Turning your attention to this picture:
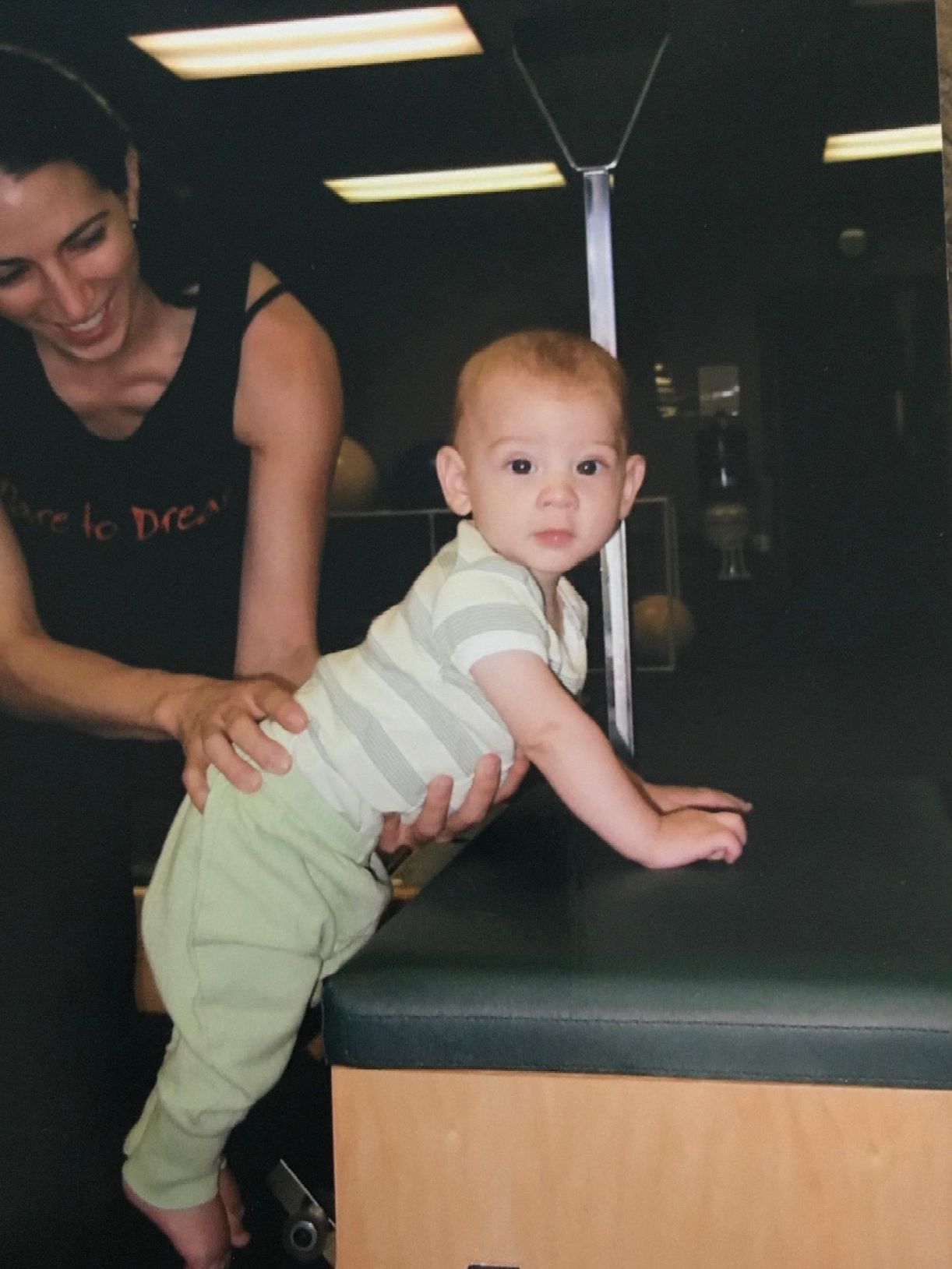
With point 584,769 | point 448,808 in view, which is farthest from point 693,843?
point 448,808

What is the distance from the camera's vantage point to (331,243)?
46.2 inches

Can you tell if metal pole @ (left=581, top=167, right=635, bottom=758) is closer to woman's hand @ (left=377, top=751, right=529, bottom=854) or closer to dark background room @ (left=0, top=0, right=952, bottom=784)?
dark background room @ (left=0, top=0, right=952, bottom=784)

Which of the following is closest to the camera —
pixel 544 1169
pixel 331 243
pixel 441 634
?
pixel 544 1169

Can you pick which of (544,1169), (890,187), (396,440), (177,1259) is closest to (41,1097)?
(177,1259)

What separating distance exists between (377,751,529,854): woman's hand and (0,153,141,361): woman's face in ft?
1.71

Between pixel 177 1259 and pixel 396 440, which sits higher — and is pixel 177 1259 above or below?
below

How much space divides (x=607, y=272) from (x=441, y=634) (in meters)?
0.37

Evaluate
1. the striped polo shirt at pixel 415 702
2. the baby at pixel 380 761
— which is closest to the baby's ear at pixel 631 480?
the baby at pixel 380 761

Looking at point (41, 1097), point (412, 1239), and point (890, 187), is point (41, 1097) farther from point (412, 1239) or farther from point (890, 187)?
point (890, 187)

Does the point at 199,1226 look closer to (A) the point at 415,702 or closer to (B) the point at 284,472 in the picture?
(A) the point at 415,702

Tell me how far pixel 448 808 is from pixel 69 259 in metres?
0.62

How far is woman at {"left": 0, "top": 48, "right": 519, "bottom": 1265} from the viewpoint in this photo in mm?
1177

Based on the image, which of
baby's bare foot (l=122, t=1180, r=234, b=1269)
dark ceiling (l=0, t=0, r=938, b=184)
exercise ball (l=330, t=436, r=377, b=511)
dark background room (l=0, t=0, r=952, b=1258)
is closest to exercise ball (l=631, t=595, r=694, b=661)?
Result: dark background room (l=0, t=0, r=952, b=1258)

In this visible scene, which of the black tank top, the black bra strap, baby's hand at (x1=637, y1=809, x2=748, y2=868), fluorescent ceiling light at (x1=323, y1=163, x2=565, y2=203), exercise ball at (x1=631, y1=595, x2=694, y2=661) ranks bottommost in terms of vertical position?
baby's hand at (x1=637, y1=809, x2=748, y2=868)
